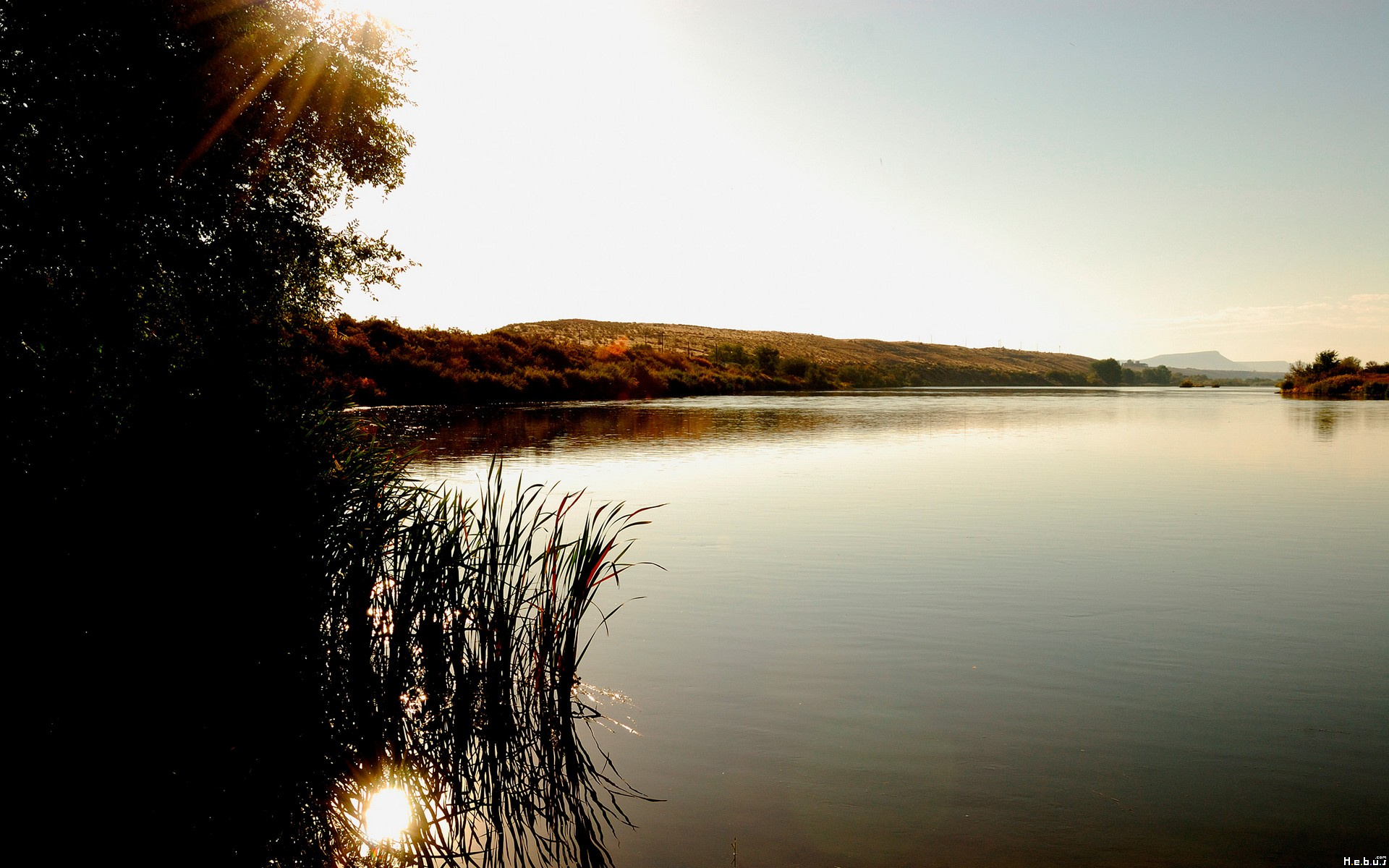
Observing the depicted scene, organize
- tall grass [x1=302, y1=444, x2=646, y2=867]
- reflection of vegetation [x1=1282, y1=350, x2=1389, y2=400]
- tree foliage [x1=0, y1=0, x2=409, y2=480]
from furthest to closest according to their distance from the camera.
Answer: reflection of vegetation [x1=1282, y1=350, x2=1389, y2=400] → tree foliage [x1=0, y1=0, x2=409, y2=480] → tall grass [x1=302, y1=444, x2=646, y2=867]

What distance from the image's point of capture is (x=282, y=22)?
44.8ft

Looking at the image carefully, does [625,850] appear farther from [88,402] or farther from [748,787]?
[88,402]

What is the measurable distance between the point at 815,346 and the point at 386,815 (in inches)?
6120

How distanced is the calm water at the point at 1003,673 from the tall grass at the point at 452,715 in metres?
0.45

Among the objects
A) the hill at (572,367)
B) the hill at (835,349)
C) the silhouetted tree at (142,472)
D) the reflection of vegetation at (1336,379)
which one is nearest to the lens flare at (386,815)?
the silhouetted tree at (142,472)

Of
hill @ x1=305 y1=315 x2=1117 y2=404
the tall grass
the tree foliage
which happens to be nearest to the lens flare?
the tall grass

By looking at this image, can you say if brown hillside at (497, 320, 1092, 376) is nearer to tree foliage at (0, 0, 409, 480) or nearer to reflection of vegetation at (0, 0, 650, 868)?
tree foliage at (0, 0, 409, 480)

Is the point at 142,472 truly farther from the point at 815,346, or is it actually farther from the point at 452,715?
the point at 815,346

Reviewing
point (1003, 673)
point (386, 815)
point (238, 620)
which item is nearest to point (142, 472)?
point (238, 620)

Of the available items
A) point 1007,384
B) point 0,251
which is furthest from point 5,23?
point 1007,384

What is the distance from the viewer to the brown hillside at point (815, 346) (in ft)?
403

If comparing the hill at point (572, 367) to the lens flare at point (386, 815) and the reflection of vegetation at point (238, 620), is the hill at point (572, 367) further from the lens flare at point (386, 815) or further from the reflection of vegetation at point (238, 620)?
the lens flare at point (386, 815)

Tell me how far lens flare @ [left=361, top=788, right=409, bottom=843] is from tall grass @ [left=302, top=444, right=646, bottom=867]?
55 millimetres

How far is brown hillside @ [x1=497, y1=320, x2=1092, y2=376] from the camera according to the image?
122938 millimetres
